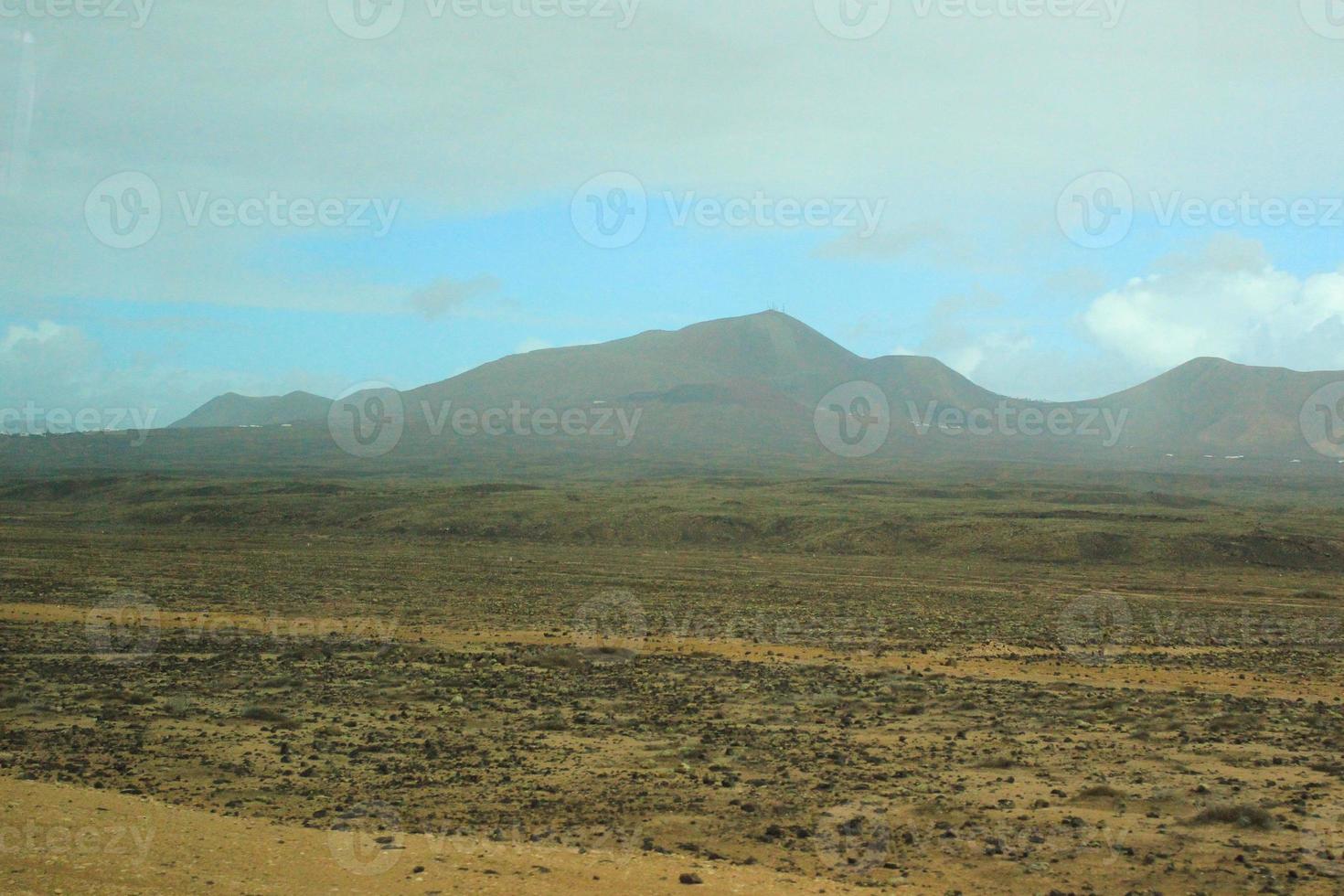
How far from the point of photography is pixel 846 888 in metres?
8.95

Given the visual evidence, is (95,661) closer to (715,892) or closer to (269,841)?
(269,841)

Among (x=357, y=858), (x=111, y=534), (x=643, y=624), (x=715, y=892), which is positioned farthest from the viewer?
(x=111, y=534)

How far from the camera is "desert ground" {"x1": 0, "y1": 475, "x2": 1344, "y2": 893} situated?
9453mm

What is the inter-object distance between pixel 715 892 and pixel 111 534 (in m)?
52.3

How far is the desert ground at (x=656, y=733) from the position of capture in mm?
9453

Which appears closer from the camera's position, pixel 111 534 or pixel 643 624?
pixel 643 624

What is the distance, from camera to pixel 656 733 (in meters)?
14.3

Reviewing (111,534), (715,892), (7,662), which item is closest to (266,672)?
(7,662)

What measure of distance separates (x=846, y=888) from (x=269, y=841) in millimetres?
4882

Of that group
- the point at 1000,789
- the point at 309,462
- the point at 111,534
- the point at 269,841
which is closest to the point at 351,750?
the point at 269,841

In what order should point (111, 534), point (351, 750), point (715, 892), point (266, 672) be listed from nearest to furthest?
1. point (715, 892)
2. point (351, 750)
3. point (266, 672)
4. point (111, 534)

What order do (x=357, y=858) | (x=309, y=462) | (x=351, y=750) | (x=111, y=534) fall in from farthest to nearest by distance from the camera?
(x=309, y=462) → (x=111, y=534) → (x=351, y=750) → (x=357, y=858)

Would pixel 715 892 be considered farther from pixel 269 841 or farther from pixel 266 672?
pixel 266 672

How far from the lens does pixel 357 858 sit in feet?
30.6
